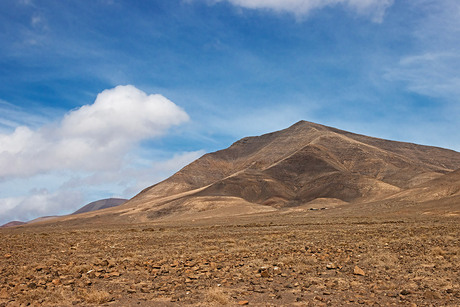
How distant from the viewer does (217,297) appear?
9.47 m

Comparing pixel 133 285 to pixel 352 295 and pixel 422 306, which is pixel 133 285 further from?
pixel 422 306

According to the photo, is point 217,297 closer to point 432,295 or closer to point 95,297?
point 95,297

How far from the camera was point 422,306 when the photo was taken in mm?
8492

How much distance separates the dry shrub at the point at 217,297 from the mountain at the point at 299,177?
7645 cm

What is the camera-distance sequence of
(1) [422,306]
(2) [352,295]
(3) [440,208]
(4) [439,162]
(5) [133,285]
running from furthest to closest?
1. (4) [439,162]
2. (3) [440,208]
3. (5) [133,285]
4. (2) [352,295]
5. (1) [422,306]

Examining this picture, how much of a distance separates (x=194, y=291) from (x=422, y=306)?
5.55 m

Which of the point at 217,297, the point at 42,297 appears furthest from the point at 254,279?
the point at 42,297

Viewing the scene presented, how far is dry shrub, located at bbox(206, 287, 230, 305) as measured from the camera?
367 inches

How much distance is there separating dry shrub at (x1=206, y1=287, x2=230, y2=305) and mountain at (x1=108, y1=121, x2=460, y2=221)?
76452 millimetres

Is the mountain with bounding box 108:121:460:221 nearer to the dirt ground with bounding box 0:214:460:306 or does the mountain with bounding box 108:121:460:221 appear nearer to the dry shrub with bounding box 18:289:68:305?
the dirt ground with bounding box 0:214:460:306

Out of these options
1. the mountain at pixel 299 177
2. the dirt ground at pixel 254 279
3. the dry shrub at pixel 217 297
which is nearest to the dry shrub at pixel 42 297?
the dirt ground at pixel 254 279

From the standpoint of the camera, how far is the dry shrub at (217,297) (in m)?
9.31

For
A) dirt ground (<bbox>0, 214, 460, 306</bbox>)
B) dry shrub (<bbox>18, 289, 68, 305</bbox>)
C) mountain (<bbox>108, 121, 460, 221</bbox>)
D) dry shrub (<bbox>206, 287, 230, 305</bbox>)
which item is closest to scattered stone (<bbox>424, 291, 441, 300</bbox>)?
dirt ground (<bbox>0, 214, 460, 306</bbox>)

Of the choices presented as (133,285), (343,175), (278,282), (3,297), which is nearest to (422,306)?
(278,282)
